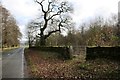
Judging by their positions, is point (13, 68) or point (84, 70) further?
point (13, 68)

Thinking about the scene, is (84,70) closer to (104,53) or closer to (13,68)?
(104,53)

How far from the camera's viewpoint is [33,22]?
60312 mm

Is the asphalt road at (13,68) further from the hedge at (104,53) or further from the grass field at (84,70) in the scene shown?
the hedge at (104,53)

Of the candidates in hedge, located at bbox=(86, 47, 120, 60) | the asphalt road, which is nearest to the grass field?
the asphalt road

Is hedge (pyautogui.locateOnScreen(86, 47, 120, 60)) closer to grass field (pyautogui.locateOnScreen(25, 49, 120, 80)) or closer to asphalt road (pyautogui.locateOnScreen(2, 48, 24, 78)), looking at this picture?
grass field (pyautogui.locateOnScreen(25, 49, 120, 80))

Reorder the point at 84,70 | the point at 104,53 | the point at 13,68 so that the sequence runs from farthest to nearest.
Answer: the point at 104,53 < the point at 13,68 < the point at 84,70

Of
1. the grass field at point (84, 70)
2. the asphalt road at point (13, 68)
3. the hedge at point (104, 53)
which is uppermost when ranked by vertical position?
the hedge at point (104, 53)

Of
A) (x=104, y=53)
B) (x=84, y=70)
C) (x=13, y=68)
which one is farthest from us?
(x=104, y=53)

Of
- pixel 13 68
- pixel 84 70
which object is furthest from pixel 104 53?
pixel 13 68

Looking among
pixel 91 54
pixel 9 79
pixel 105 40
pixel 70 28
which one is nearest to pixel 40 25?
pixel 70 28

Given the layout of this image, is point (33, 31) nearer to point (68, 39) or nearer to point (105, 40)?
point (68, 39)

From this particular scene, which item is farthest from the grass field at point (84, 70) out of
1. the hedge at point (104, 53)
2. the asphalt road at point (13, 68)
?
the hedge at point (104, 53)

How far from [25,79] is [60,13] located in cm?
4480

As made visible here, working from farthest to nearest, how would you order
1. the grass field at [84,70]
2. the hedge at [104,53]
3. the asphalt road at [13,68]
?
1. the hedge at [104,53]
2. the asphalt road at [13,68]
3. the grass field at [84,70]
